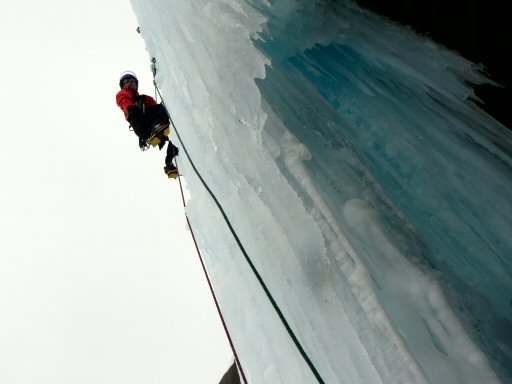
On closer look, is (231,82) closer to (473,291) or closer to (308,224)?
(308,224)

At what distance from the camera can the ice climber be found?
186 inches

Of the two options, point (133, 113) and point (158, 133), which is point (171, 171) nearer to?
point (158, 133)

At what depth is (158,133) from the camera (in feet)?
16.2

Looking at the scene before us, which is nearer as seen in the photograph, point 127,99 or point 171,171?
point 127,99

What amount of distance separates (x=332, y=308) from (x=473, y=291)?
1.62ft

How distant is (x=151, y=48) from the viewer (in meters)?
4.20

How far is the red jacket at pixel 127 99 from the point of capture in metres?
4.77

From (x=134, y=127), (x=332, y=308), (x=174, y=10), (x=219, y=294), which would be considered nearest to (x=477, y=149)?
(x=332, y=308)

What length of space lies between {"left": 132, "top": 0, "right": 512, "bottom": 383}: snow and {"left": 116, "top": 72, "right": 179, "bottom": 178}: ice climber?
2601 mm

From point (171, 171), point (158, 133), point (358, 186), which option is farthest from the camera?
point (171, 171)

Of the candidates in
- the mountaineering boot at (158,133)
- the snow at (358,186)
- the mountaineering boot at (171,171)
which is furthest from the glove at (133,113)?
the snow at (358,186)

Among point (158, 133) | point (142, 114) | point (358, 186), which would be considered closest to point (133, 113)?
point (142, 114)

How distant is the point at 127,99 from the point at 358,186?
386cm

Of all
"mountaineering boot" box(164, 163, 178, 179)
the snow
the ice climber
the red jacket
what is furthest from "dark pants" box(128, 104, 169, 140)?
the snow
